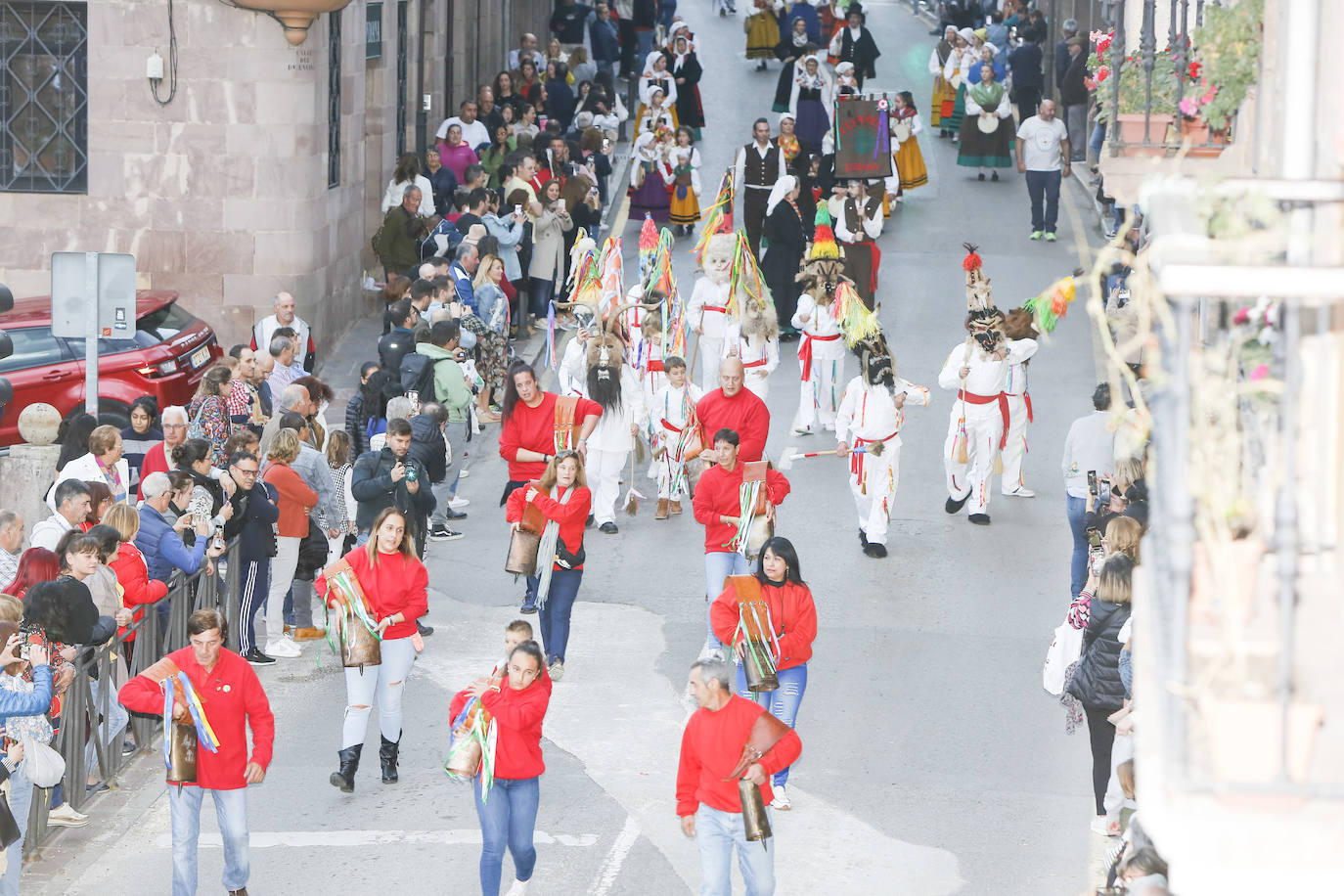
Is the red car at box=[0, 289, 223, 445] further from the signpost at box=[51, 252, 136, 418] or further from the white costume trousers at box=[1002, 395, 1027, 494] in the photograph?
the white costume trousers at box=[1002, 395, 1027, 494]

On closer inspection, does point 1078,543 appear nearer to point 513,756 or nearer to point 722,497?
point 722,497

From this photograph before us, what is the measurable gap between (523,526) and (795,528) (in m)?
4.06

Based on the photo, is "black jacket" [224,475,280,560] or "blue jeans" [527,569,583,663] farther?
"black jacket" [224,475,280,560]

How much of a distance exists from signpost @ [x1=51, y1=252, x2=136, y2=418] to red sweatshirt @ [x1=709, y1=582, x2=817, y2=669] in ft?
16.2

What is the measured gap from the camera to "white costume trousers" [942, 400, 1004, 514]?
52.7 ft

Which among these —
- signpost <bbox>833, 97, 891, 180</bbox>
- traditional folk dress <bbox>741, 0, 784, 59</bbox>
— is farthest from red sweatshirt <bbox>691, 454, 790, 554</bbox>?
traditional folk dress <bbox>741, 0, 784, 59</bbox>

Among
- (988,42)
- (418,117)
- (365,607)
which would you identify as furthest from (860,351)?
(988,42)

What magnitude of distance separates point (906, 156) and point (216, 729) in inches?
826

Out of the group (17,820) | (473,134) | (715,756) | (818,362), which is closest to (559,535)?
(715,756)

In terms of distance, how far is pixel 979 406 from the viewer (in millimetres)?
16141

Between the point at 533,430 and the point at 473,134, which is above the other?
the point at 473,134

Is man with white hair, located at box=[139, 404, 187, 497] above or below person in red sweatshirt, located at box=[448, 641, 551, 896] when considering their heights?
above

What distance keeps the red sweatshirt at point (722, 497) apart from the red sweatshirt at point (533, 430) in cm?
150

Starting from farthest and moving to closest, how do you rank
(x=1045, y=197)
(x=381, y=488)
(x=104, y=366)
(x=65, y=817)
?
(x=1045, y=197), (x=104, y=366), (x=381, y=488), (x=65, y=817)
